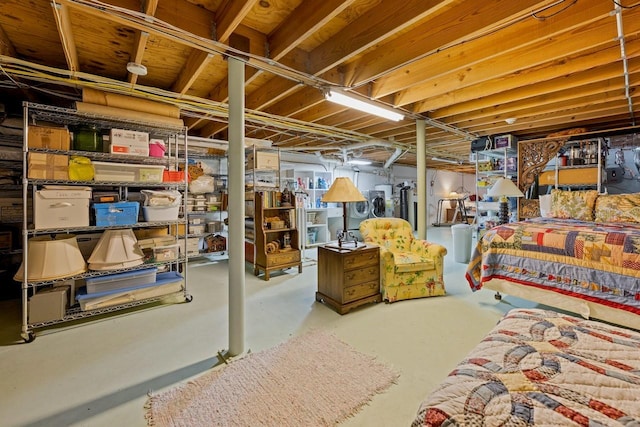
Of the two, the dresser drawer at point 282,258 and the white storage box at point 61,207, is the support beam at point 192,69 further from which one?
the dresser drawer at point 282,258

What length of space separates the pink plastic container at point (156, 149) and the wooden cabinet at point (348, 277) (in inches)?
86.8

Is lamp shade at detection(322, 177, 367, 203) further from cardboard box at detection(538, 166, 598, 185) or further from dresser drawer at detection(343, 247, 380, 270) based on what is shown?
cardboard box at detection(538, 166, 598, 185)

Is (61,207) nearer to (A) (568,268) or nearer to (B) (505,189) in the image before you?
(A) (568,268)

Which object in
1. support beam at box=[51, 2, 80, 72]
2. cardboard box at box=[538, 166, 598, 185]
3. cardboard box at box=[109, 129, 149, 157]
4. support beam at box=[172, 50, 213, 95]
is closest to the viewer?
support beam at box=[51, 2, 80, 72]

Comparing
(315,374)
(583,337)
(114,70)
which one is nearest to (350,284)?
(315,374)

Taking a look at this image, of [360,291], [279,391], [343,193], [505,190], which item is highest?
[505,190]

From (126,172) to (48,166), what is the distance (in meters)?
0.60

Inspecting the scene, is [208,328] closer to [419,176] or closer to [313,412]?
[313,412]

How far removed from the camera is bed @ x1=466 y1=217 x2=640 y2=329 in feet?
7.52

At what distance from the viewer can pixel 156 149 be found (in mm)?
3186

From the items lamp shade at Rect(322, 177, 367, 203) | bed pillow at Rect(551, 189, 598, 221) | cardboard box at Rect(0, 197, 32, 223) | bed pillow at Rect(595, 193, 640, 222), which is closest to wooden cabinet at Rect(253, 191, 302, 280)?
lamp shade at Rect(322, 177, 367, 203)

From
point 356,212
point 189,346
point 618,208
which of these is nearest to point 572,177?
point 618,208

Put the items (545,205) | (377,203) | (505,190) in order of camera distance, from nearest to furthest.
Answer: (505,190) < (545,205) < (377,203)

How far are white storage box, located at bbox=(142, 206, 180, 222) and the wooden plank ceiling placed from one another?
51.9 inches
